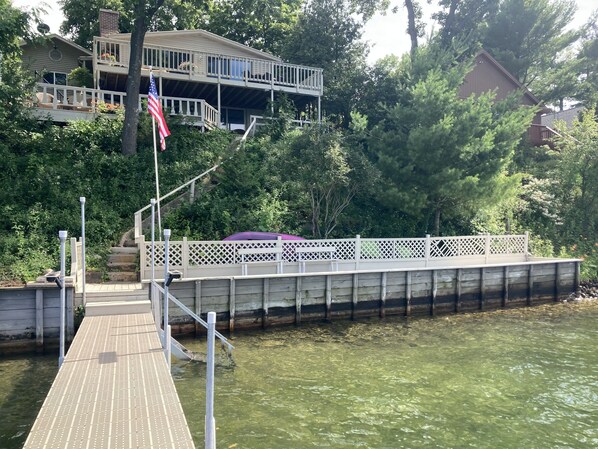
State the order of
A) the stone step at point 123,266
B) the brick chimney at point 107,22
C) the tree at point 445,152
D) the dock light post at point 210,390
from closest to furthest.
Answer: the dock light post at point 210,390 → the stone step at point 123,266 → the tree at point 445,152 → the brick chimney at point 107,22

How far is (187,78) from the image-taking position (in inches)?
822

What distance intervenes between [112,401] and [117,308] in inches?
177

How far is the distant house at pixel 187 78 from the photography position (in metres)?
19.8

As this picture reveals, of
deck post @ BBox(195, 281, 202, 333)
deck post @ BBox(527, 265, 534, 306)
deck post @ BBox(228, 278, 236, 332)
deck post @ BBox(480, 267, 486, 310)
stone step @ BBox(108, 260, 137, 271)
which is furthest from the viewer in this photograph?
deck post @ BBox(527, 265, 534, 306)

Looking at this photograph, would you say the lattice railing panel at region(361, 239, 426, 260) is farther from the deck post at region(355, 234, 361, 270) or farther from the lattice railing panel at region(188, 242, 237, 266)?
the lattice railing panel at region(188, 242, 237, 266)

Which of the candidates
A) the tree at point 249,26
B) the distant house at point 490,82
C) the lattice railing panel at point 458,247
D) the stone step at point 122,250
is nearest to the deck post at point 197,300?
the stone step at point 122,250

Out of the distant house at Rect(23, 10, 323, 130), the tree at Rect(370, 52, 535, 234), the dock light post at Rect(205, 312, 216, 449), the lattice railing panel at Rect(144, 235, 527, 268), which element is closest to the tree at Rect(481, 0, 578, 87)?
the distant house at Rect(23, 10, 323, 130)

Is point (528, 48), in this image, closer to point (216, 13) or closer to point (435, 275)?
point (216, 13)

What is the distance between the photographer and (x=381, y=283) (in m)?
13.1

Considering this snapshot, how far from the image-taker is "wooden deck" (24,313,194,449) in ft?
13.9

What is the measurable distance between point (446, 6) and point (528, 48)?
24.4ft

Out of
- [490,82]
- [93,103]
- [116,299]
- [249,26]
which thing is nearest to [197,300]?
[116,299]

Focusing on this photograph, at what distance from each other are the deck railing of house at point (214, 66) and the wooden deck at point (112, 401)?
55.4 ft

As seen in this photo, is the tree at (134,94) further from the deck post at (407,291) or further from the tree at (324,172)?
the deck post at (407,291)
